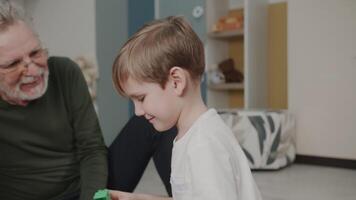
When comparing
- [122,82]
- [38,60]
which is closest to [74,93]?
[38,60]

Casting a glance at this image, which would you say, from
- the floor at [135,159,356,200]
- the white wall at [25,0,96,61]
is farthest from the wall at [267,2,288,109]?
the white wall at [25,0,96,61]

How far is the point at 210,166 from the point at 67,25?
2.07 m

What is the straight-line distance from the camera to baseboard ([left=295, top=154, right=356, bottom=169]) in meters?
2.09

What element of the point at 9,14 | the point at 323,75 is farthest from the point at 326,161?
the point at 9,14

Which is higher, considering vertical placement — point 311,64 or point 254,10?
point 254,10

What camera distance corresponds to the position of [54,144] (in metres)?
0.95

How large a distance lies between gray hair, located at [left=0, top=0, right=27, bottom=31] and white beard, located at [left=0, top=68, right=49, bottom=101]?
0.12 meters

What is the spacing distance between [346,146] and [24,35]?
1.76m

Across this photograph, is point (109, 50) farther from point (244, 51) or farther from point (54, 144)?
point (54, 144)

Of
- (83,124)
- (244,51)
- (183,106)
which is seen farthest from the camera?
(244,51)

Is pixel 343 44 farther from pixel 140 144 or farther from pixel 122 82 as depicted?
pixel 122 82

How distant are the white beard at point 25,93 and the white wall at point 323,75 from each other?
164 cm

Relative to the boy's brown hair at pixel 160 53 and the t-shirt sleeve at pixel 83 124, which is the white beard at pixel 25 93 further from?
the boy's brown hair at pixel 160 53

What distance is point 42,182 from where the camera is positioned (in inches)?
36.9
